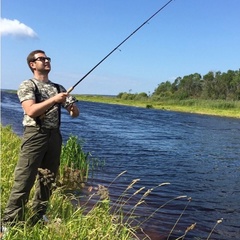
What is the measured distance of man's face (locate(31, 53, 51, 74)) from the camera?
15.9 ft

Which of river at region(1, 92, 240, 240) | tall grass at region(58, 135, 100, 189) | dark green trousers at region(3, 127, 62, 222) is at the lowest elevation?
river at region(1, 92, 240, 240)

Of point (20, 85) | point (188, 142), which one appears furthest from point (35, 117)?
point (188, 142)

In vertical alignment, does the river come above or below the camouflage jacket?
below

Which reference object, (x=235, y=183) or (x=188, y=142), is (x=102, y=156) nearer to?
(x=235, y=183)

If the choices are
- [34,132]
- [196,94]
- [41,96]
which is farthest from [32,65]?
[196,94]

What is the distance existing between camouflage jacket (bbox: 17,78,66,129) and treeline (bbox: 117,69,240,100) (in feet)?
343

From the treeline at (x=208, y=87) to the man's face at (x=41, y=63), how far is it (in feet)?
343

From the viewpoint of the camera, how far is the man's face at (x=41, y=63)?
483 centimetres

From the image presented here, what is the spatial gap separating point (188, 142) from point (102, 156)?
33.1ft

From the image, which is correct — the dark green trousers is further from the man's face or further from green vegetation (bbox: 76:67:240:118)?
green vegetation (bbox: 76:67:240:118)

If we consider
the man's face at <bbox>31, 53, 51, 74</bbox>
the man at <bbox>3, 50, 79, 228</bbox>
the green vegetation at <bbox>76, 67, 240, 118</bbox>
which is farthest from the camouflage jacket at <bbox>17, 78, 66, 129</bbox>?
the green vegetation at <bbox>76, 67, 240, 118</bbox>

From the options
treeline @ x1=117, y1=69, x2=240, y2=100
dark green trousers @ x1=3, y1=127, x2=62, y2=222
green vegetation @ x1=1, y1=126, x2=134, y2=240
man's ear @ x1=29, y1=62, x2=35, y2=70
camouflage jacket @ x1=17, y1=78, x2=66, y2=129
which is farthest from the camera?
treeline @ x1=117, y1=69, x2=240, y2=100

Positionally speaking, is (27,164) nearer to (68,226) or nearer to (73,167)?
(68,226)

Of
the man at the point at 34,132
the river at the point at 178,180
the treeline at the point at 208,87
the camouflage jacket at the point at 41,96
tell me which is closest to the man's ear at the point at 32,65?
the man at the point at 34,132
